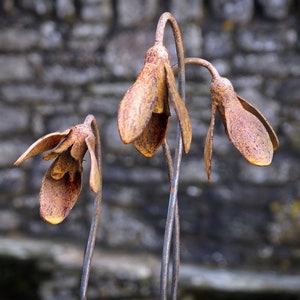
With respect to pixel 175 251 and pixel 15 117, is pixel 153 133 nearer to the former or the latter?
pixel 175 251

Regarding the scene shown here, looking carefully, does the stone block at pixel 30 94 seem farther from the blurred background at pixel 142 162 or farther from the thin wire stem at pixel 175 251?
the thin wire stem at pixel 175 251

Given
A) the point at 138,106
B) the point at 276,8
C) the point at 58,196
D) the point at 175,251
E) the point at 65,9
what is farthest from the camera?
the point at 65,9

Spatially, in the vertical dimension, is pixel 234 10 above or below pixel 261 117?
above

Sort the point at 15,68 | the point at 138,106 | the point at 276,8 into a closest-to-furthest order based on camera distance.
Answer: the point at 138,106, the point at 276,8, the point at 15,68

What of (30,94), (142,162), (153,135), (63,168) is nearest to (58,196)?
(63,168)

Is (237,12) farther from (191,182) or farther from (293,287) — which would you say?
(293,287)

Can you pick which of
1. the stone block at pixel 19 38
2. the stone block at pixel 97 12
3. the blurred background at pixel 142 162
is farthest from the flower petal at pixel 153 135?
the stone block at pixel 19 38

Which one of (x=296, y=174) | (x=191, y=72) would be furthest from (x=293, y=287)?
(x=191, y=72)
